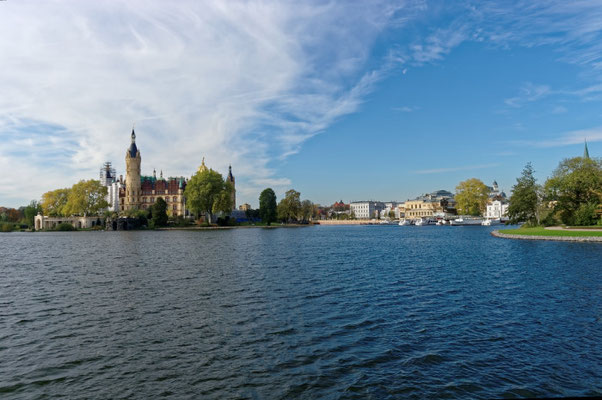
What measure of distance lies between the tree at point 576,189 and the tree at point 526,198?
290cm

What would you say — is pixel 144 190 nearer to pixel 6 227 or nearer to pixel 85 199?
pixel 85 199

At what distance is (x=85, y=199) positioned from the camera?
129750mm

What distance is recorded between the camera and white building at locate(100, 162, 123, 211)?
561 ft

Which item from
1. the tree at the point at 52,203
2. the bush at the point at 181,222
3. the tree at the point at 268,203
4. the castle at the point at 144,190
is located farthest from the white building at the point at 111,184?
the tree at the point at 268,203

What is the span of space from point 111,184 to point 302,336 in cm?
19152

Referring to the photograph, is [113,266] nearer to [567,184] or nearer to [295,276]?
[295,276]

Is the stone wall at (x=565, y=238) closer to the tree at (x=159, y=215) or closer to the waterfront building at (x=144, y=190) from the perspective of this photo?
the tree at (x=159, y=215)

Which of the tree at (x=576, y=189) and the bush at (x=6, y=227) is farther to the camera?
the bush at (x=6, y=227)

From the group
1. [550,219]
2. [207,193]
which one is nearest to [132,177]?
[207,193]

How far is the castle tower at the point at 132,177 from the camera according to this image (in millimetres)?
151500

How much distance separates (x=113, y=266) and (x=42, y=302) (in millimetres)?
13534

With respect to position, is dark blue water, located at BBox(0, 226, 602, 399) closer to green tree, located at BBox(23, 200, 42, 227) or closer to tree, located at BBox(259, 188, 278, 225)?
tree, located at BBox(259, 188, 278, 225)

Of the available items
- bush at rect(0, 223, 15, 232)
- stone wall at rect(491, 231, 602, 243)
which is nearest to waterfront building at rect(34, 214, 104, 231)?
bush at rect(0, 223, 15, 232)

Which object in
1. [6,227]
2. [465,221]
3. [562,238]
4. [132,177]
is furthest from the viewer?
[465,221]
